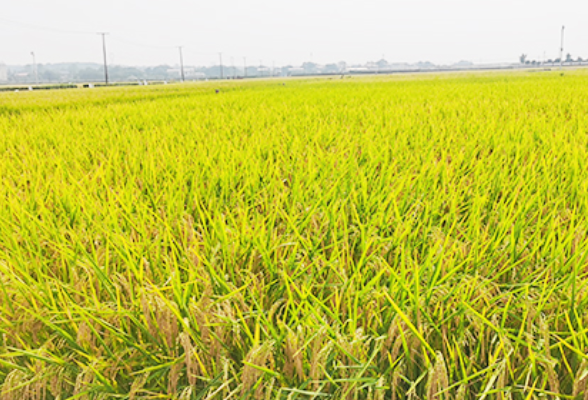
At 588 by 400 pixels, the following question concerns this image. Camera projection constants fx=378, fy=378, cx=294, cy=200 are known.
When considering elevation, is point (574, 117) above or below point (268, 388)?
above

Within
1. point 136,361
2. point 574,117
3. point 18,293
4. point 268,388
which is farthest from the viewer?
point 574,117

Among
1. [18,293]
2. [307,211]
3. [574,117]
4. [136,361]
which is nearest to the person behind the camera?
[136,361]

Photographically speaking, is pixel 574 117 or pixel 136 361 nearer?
pixel 136 361

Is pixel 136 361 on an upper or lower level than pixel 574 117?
lower

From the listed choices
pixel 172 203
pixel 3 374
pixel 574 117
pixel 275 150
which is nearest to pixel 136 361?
pixel 3 374

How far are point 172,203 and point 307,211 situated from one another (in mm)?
421

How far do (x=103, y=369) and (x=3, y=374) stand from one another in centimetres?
18

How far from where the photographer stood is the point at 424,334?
0.64 metres

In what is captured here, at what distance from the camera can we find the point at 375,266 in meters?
0.83

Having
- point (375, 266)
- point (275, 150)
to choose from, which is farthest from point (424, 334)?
point (275, 150)

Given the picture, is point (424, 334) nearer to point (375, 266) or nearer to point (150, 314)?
point (375, 266)

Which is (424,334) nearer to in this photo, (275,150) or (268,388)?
(268,388)

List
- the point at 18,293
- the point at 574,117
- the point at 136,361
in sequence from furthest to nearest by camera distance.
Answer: the point at 574,117
the point at 18,293
the point at 136,361

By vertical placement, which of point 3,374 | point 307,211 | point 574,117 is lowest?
point 3,374
